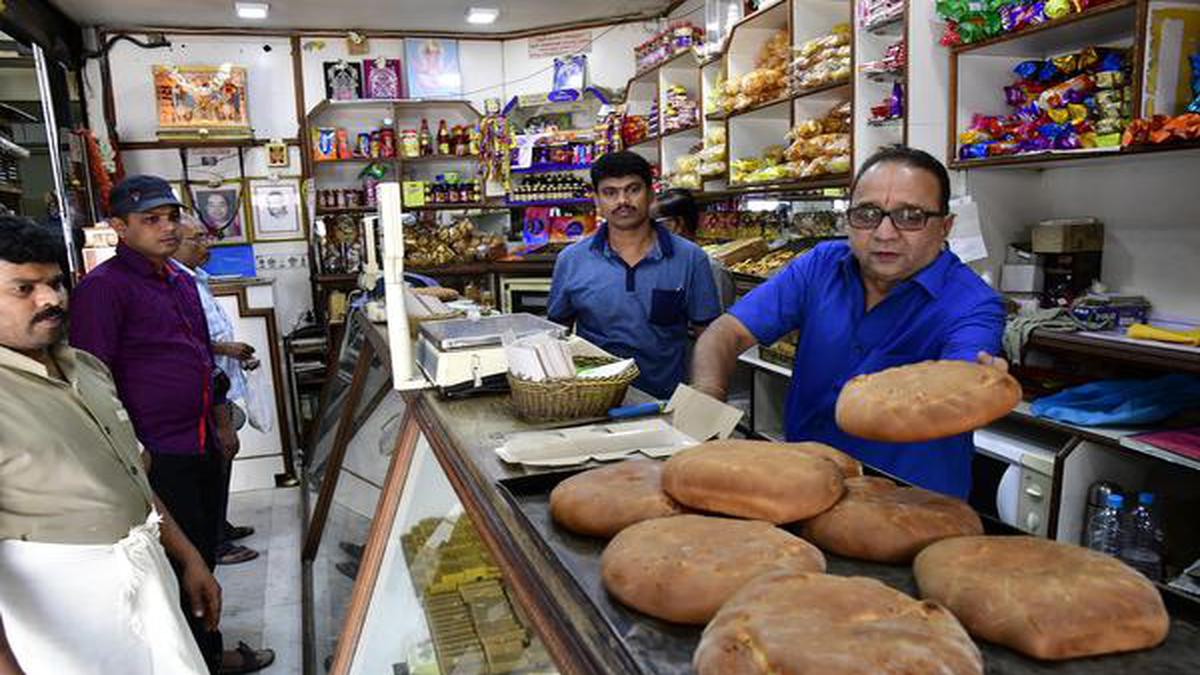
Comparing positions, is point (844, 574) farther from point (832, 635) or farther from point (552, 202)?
point (552, 202)

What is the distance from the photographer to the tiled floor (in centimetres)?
355

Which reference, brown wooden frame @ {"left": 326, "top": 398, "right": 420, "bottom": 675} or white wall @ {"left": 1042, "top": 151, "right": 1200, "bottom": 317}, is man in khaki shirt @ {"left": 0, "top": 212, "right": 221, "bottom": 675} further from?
white wall @ {"left": 1042, "top": 151, "right": 1200, "bottom": 317}

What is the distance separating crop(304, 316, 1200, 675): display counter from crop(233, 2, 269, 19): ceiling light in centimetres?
371

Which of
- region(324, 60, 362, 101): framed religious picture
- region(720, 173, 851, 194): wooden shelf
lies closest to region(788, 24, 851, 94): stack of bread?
region(720, 173, 851, 194): wooden shelf

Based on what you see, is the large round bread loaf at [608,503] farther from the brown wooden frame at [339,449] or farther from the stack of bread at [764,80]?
the stack of bread at [764,80]

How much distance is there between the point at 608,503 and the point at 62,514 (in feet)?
4.89

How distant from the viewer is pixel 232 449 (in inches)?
139

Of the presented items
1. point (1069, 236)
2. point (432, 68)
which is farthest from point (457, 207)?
point (1069, 236)

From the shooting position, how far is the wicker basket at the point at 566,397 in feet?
5.14

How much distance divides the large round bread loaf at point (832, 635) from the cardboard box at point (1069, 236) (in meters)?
2.89

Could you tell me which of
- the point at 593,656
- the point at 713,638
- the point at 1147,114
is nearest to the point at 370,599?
the point at 593,656

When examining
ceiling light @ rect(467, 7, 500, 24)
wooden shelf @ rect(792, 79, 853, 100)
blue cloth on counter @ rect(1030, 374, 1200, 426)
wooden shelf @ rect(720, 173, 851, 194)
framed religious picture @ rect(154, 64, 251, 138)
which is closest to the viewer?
blue cloth on counter @ rect(1030, 374, 1200, 426)

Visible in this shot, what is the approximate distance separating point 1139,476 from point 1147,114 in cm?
115

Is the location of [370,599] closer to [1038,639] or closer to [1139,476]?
[1038,639]
